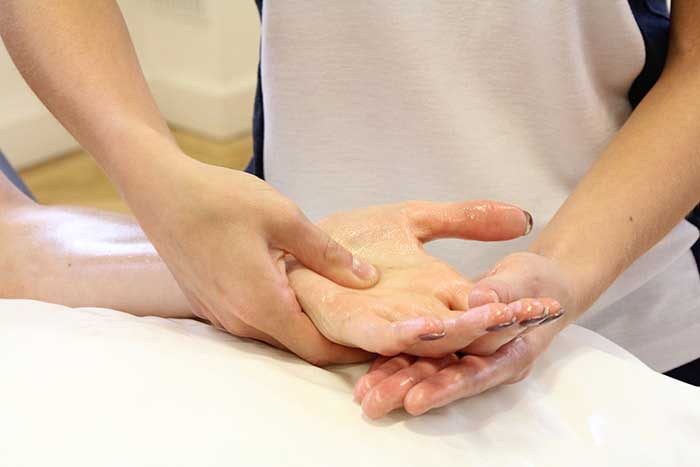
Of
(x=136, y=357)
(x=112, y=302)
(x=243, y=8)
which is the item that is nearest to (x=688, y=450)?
(x=136, y=357)

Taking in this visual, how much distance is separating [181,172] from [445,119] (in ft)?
1.13

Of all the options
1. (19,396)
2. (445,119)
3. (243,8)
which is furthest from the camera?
(243,8)

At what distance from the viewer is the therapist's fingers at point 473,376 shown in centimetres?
72

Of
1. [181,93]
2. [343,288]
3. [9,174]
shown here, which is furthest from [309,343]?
[181,93]

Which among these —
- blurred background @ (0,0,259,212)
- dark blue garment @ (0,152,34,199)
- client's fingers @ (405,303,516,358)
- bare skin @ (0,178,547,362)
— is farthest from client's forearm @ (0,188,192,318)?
blurred background @ (0,0,259,212)

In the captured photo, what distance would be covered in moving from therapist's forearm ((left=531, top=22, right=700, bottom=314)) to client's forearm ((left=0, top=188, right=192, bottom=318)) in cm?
38

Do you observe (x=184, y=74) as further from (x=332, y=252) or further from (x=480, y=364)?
(x=480, y=364)

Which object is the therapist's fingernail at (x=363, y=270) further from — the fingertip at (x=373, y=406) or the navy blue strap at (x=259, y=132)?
the navy blue strap at (x=259, y=132)

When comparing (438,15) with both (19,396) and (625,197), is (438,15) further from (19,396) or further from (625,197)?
(19,396)

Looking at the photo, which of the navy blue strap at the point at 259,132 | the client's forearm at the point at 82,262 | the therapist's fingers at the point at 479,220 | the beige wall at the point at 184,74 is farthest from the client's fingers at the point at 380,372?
the beige wall at the point at 184,74

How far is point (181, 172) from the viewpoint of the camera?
2.67 ft

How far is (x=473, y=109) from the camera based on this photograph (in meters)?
1.04

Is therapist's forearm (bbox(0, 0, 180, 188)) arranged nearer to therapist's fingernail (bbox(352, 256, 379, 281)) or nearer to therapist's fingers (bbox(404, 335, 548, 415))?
therapist's fingernail (bbox(352, 256, 379, 281))

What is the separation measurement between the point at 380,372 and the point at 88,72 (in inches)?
15.9
